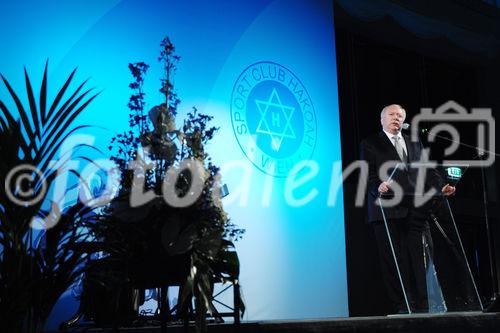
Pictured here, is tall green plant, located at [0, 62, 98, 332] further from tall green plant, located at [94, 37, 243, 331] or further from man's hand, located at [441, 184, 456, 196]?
man's hand, located at [441, 184, 456, 196]

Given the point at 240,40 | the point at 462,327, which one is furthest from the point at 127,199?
the point at 240,40

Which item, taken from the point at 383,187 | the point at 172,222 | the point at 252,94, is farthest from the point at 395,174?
the point at 172,222

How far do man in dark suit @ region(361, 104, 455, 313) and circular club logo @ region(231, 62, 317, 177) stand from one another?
699 millimetres

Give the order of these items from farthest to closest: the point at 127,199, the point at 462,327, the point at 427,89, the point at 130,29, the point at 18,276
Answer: the point at 427,89 → the point at 130,29 → the point at 462,327 → the point at 127,199 → the point at 18,276

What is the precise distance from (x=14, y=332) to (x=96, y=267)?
0.31 metres

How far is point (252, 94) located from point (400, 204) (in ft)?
4.54

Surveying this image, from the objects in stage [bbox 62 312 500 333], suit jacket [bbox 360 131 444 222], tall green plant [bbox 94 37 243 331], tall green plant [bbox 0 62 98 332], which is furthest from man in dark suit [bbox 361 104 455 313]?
tall green plant [bbox 0 62 98 332]

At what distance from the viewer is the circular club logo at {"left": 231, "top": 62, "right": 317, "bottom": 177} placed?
14.7 ft

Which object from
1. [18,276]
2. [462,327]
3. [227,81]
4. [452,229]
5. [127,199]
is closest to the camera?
[18,276]

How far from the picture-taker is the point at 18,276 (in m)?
1.87

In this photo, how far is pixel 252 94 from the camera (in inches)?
180

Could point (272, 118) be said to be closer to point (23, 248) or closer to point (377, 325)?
point (377, 325)

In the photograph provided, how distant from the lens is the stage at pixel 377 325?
2582 mm

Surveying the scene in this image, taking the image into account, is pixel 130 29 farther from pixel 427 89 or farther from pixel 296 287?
pixel 427 89
